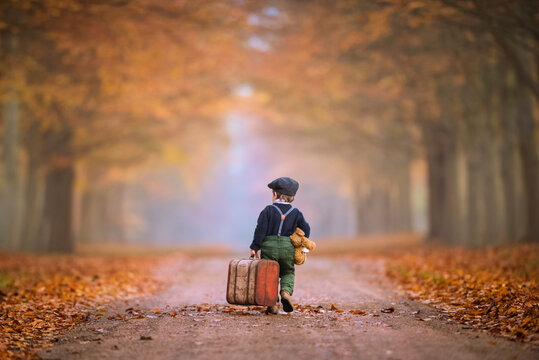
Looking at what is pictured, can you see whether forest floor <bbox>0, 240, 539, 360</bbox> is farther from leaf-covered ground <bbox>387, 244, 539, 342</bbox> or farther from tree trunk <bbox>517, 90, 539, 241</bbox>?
tree trunk <bbox>517, 90, 539, 241</bbox>

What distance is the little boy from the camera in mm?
8125

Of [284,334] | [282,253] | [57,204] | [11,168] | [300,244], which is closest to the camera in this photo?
[284,334]

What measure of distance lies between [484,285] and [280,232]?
377cm

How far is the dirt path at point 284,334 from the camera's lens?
578 centimetres

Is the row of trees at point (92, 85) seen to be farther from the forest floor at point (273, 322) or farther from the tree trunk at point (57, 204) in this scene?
the forest floor at point (273, 322)

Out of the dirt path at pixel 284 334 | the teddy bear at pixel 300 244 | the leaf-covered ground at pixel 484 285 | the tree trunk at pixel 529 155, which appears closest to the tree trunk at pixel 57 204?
the leaf-covered ground at pixel 484 285

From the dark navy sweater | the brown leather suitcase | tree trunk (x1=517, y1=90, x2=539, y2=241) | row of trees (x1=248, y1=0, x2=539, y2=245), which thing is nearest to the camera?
the brown leather suitcase

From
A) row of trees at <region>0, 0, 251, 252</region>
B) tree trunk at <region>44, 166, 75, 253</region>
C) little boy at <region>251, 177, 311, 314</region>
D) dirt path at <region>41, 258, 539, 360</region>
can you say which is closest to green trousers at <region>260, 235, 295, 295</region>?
little boy at <region>251, 177, 311, 314</region>

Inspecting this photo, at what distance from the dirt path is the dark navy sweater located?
3.34 ft

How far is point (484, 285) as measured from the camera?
986cm

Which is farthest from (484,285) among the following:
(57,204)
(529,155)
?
(57,204)

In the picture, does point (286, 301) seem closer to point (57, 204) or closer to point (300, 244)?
point (300, 244)

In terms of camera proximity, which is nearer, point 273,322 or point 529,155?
point 273,322

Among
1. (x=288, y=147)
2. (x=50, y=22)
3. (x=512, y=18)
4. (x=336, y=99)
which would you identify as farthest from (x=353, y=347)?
(x=288, y=147)
